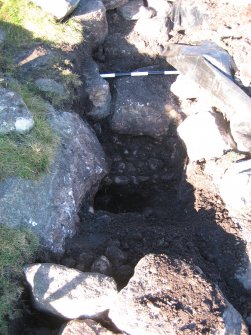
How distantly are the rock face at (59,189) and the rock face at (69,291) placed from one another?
1.36ft

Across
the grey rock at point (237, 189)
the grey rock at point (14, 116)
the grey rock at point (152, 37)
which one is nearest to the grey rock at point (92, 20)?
the grey rock at point (152, 37)

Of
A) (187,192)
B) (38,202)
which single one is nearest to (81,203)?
(38,202)

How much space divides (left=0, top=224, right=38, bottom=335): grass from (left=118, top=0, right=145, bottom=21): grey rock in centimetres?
351

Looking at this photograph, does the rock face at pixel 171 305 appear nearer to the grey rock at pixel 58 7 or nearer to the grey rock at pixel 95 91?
the grey rock at pixel 95 91

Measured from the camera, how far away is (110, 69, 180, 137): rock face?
198 inches

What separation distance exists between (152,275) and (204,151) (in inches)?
67.9

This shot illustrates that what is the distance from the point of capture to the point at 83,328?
3.11 metres

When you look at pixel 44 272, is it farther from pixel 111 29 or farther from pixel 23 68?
pixel 111 29

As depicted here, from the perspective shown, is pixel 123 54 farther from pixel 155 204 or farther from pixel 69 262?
pixel 69 262

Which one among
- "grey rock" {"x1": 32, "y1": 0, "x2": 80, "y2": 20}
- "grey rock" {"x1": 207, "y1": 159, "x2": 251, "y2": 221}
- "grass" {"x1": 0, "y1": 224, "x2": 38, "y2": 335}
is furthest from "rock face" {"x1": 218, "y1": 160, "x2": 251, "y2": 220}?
"grey rock" {"x1": 32, "y1": 0, "x2": 80, "y2": 20}

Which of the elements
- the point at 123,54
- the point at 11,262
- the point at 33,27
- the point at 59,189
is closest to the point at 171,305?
the point at 11,262

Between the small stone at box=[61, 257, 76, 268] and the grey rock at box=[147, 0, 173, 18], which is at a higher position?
the grey rock at box=[147, 0, 173, 18]

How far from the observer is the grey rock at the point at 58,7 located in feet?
16.2

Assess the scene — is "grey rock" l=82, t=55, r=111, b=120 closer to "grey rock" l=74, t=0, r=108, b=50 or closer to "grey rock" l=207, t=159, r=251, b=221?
"grey rock" l=74, t=0, r=108, b=50
